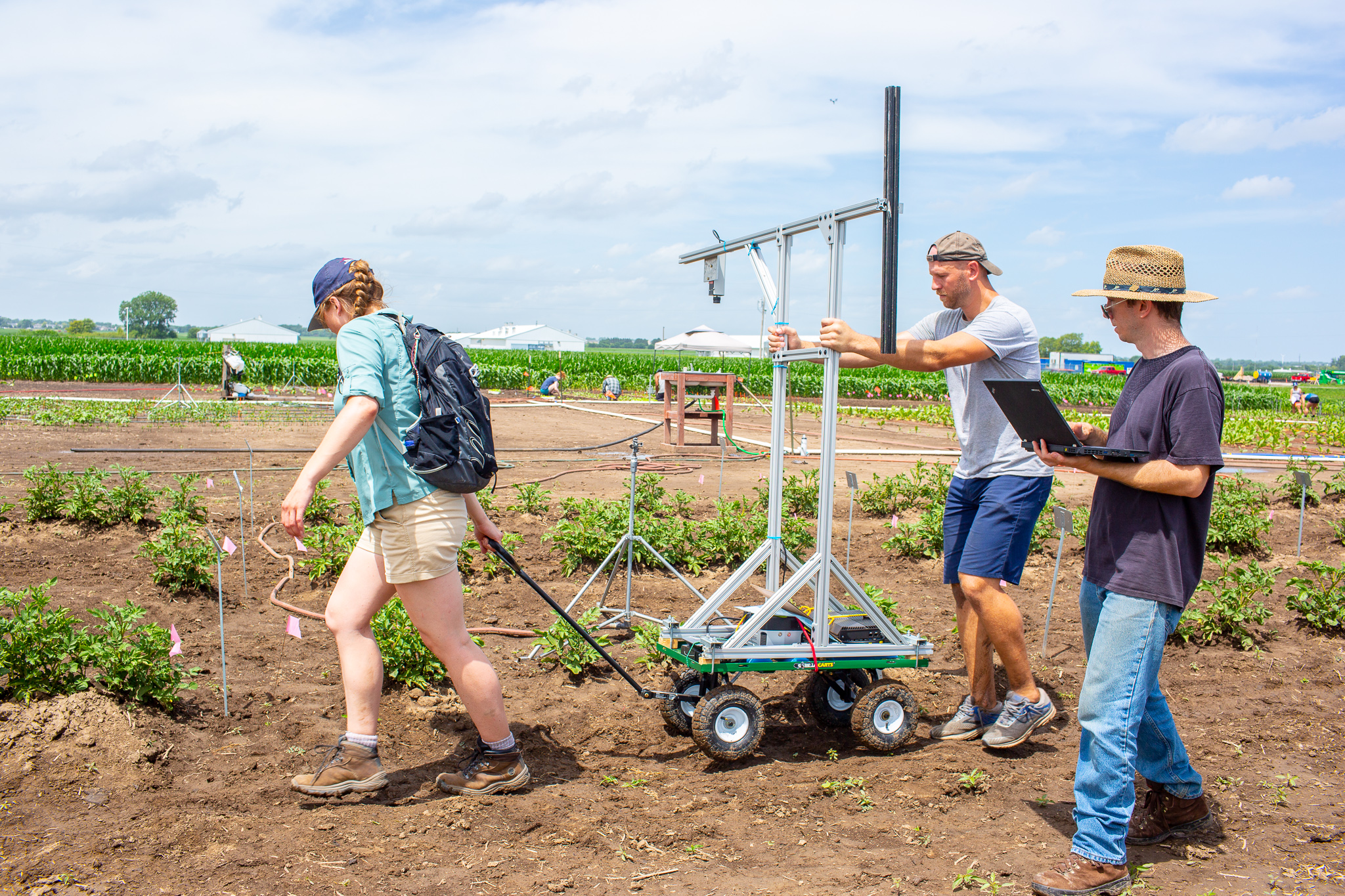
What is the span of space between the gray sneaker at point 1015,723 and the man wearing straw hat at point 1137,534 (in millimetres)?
987

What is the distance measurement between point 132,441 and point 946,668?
1226 centimetres

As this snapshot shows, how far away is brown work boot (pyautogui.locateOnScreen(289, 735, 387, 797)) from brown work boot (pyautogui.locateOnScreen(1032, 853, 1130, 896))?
2.28m

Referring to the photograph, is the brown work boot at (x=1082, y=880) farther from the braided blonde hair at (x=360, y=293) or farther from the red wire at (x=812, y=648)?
the braided blonde hair at (x=360, y=293)

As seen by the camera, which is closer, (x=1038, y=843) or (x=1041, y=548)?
(x=1038, y=843)

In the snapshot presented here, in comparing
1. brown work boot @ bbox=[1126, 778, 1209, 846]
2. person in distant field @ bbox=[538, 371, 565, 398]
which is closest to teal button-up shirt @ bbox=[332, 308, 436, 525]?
brown work boot @ bbox=[1126, 778, 1209, 846]

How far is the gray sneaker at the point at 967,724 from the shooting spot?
4.05m

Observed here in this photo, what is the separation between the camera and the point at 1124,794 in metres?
2.78

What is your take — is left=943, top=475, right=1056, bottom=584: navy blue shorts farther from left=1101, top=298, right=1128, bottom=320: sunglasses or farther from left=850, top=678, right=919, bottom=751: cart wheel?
left=1101, top=298, right=1128, bottom=320: sunglasses

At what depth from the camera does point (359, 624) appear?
11.1 ft

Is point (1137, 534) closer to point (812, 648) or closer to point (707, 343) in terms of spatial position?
point (812, 648)

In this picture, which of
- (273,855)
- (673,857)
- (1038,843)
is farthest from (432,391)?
(1038,843)

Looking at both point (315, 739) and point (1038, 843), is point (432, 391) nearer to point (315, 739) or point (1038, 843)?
point (315, 739)

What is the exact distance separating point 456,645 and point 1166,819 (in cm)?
257

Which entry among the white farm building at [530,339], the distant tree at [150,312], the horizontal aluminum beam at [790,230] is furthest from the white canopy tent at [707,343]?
the distant tree at [150,312]
